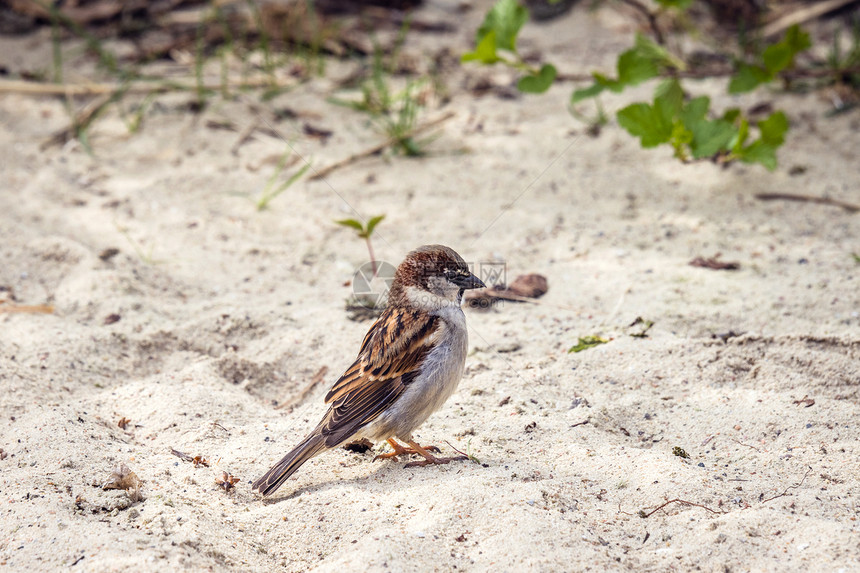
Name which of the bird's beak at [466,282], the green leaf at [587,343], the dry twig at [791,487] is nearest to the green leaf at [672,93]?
the green leaf at [587,343]

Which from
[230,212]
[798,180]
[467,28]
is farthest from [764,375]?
[467,28]

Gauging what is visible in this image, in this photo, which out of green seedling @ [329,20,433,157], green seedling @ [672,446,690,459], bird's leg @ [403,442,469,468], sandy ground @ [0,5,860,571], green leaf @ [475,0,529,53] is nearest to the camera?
sandy ground @ [0,5,860,571]

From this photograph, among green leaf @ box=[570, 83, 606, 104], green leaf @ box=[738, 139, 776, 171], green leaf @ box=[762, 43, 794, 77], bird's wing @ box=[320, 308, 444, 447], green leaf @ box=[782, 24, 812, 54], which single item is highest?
green leaf @ box=[782, 24, 812, 54]

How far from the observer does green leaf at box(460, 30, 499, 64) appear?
5574mm

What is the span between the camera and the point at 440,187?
6012 mm

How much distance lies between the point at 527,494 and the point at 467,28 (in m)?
6.14

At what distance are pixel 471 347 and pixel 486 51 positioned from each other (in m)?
2.39

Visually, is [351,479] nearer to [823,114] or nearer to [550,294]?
[550,294]

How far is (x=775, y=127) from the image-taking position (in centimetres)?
525

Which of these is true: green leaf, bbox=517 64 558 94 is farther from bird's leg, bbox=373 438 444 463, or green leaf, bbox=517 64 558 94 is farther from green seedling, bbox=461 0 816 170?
bird's leg, bbox=373 438 444 463

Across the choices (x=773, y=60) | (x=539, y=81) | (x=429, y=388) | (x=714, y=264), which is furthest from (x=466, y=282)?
(x=773, y=60)

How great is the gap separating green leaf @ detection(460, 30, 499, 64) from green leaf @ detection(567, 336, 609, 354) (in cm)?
241

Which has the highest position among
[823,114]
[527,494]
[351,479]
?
[823,114]

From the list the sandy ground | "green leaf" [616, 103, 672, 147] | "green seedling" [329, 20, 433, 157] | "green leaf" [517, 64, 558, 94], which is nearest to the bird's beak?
the sandy ground
